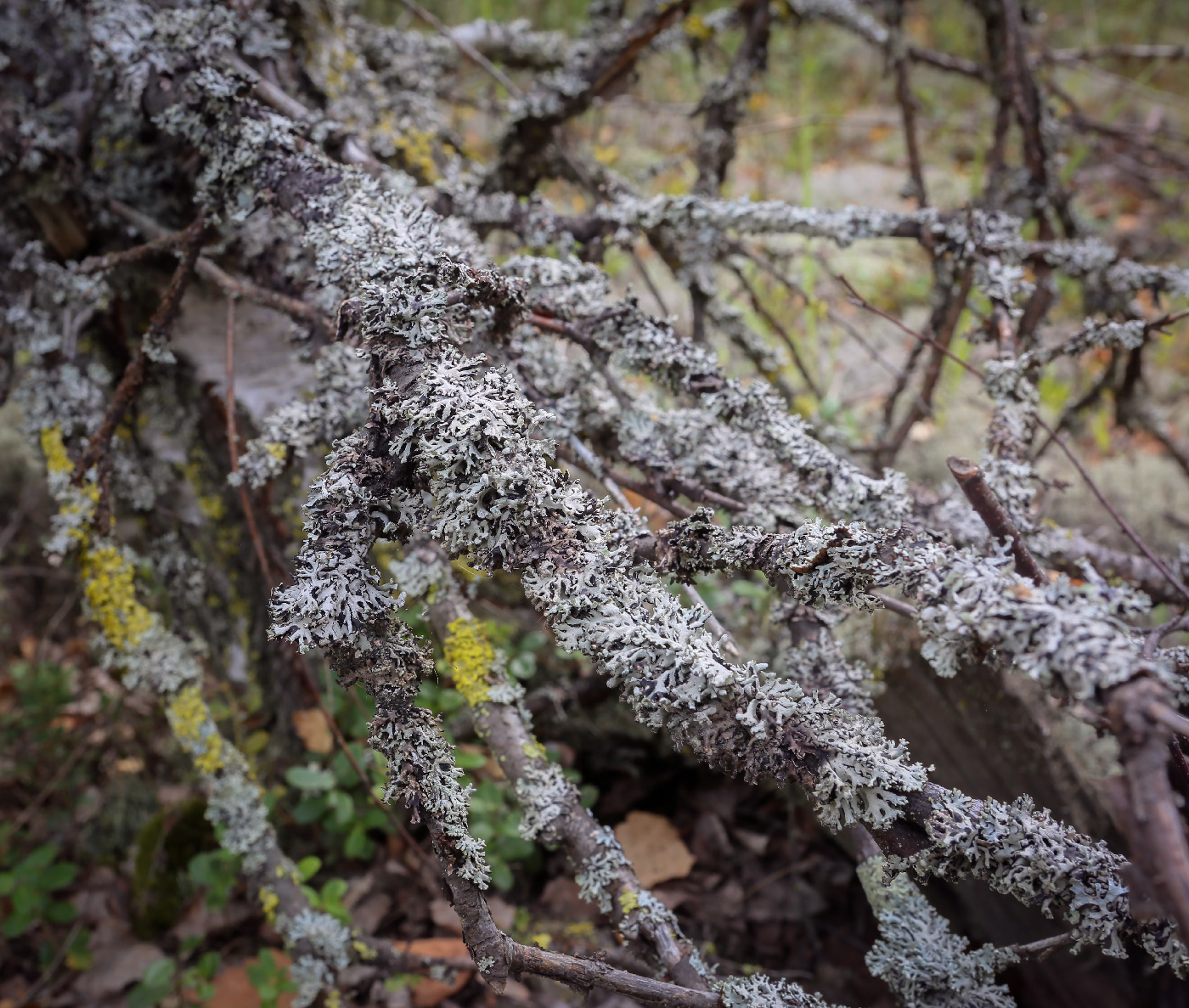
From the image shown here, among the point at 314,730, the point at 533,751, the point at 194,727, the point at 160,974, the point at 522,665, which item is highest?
the point at 533,751

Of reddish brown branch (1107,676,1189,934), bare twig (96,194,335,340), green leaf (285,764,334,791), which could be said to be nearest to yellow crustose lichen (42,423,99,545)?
bare twig (96,194,335,340)

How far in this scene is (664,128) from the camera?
517cm

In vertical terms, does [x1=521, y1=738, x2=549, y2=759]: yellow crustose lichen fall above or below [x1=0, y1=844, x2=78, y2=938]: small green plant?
above

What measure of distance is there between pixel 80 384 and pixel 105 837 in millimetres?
1274

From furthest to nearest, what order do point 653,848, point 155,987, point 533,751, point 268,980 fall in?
point 653,848, point 155,987, point 268,980, point 533,751

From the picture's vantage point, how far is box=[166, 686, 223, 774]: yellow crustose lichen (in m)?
1.38

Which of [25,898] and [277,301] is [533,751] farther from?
[25,898]

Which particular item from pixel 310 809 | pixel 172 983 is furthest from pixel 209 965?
pixel 310 809

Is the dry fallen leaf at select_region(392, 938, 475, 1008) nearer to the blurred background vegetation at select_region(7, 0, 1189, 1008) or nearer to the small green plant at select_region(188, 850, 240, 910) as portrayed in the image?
the blurred background vegetation at select_region(7, 0, 1189, 1008)

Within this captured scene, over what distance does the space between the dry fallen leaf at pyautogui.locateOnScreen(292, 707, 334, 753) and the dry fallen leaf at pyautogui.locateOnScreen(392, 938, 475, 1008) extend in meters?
0.42

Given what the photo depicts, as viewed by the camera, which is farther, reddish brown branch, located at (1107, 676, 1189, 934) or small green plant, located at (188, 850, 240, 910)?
small green plant, located at (188, 850, 240, 910)

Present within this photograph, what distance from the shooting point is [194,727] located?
4.56 feet

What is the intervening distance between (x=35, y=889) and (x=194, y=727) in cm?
69

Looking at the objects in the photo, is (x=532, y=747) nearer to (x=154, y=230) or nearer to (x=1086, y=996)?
(x=154, y=230)
